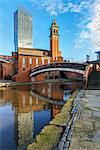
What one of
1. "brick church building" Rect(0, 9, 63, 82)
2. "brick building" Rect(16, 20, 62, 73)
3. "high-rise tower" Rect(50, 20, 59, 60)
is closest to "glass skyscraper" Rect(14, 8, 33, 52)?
"brick church building" Rect(0, 9, 63, 82)

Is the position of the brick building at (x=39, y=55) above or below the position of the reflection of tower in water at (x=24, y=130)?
above

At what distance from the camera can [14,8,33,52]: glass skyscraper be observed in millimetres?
111475

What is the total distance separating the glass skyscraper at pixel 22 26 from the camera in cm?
11147

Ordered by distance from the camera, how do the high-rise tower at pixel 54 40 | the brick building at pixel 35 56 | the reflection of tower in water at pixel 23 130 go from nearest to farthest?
the reflection of tower in water at pixel 23 130, the brick building at pixel 35 56, the high-rise tower at pixel 54 40

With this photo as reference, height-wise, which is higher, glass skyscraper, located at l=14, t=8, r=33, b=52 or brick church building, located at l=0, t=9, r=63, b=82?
glass skyscraper, located at l=14, t=8, r=33, b=52

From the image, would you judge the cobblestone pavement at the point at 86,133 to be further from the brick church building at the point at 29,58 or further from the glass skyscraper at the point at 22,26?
the glass skyscraper at the point at 22,26

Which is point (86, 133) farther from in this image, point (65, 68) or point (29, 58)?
point (29, 58)

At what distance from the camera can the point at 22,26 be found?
116 m

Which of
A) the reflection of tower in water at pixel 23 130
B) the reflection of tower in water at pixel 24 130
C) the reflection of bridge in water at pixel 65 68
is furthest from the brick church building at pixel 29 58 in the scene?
the reflection of tower in water at pixel 24 130

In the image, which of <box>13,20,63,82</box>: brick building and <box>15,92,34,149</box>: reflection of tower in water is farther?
<box>13,20,63,82</box>: brick building

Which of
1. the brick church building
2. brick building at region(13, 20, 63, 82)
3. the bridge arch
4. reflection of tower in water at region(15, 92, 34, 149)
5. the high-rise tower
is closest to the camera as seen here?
reflection of tower in water at region(15, 92, 34, 149)

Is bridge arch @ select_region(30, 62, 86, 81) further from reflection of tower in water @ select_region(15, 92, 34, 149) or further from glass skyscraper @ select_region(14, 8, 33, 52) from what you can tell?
glass skyscraper @ select_region(14, 8, 33, 52)

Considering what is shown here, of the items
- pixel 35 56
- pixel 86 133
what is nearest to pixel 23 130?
pixel 86 133

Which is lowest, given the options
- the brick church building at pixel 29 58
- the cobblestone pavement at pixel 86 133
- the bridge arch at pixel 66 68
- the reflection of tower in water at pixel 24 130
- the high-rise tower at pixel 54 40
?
the reflection of tower in water at pixel 24 130
